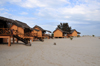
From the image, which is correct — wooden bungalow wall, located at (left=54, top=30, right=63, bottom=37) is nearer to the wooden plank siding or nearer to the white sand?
the wooden plank siding

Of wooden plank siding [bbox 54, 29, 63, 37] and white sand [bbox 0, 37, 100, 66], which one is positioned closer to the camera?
white sand [bbox 0, 37, 100, 66]

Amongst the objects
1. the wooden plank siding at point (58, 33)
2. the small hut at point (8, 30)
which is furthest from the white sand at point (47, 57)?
the wooden plank siding at point (58, 33)

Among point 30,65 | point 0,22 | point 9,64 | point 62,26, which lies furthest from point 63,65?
point 62,26

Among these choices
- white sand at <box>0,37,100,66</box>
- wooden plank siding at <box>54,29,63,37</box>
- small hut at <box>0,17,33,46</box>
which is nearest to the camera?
white sand at <box>0,37,100,66</box>

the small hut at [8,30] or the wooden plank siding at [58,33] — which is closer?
the small hut at [8,30]

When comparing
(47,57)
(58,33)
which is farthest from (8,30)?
(58,33)

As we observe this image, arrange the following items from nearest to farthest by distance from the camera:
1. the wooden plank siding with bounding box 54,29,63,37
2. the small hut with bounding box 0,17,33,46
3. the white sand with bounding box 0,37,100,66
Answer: the white sand with bounding box 0,37,100,66 → the small hut with bounding box 0,17,33,46 → the wooden plank siding with bounding box 54,29,63,37

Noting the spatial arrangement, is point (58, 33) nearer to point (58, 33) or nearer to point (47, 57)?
point (58, 33)

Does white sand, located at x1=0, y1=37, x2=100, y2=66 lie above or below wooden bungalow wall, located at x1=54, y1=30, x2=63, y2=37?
below

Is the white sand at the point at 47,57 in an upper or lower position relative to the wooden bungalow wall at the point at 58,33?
lower

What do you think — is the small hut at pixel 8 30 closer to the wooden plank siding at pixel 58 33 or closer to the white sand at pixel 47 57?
the white sand at pixel 47 57

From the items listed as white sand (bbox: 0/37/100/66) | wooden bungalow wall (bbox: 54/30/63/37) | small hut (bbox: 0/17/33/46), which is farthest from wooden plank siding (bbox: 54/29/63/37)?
white sand (bbox: 0/37/100/66)

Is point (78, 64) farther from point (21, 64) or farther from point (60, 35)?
point (60, 35)

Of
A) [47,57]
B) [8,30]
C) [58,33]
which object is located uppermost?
[58,33]
